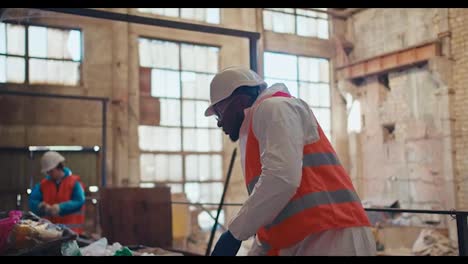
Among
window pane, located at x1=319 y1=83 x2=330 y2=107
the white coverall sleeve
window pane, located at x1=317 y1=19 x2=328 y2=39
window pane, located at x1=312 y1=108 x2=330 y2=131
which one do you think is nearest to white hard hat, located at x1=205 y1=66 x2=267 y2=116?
the white coverall sleeve

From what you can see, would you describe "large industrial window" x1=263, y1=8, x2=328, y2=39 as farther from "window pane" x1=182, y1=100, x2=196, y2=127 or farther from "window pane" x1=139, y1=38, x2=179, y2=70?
"window pane" x1=182, y1=100, x2=196, y2=127

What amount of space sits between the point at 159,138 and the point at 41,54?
365 cm

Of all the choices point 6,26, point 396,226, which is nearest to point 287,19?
point 396,226

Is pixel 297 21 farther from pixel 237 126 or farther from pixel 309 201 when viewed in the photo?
pixel 309 201

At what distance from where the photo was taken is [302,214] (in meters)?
2.25

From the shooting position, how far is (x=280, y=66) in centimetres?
1623

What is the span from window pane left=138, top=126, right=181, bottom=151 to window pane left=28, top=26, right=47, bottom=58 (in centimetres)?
305

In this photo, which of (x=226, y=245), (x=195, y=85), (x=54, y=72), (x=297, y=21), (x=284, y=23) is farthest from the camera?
(x=297, y=21)

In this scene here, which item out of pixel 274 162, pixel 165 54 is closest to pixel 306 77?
pixel 165 54

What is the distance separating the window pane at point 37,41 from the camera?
11992 mm

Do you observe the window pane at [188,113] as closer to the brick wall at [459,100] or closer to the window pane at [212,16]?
the window pane at [212,16]

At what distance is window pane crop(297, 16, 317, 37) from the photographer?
16.7 metres

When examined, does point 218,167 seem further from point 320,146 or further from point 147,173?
point 320,146

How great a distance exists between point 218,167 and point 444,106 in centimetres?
667
